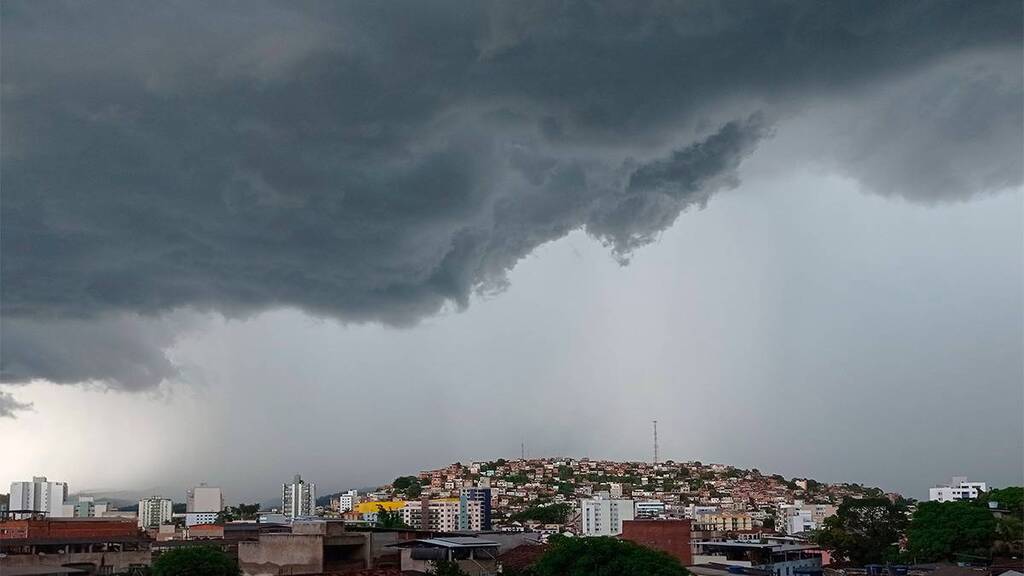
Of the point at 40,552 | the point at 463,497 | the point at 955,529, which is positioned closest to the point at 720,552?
the point at 955,529

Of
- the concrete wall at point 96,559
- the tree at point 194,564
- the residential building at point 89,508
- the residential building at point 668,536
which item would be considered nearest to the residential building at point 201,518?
the residential building at point 89,508

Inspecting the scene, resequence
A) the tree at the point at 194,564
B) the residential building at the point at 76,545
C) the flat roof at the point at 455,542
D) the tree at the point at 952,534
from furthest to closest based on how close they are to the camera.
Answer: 1. the tree at the point at 952,534
2. the residential building at the point at 76,545
3. the flat roof at the point at 455,542
4. the tree at the point at 194,564

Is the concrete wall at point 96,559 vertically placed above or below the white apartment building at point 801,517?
above

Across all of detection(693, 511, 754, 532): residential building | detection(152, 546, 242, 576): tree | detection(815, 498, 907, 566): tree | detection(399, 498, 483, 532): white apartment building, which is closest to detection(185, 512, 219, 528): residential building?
detection(399, 498, 483, 532): white apartment building

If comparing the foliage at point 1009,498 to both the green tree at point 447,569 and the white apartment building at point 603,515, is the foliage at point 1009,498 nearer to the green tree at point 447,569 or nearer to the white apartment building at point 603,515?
the green tree at point 447,569

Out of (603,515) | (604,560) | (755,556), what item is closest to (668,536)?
(755,556)

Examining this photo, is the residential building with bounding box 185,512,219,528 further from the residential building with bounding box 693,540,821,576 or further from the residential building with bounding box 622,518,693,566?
the residential building with bounding box 693,540,821,576
